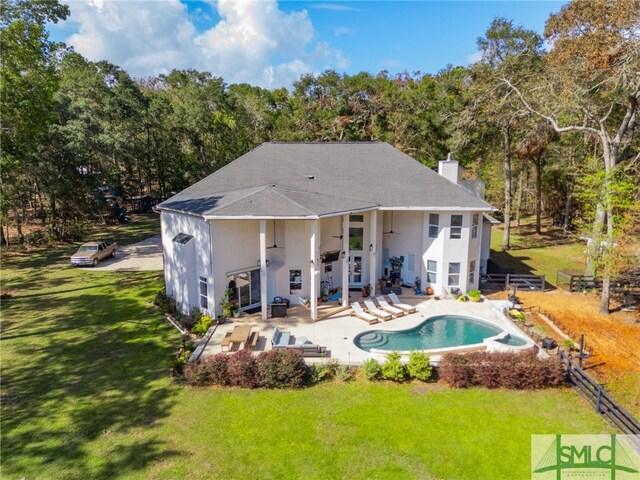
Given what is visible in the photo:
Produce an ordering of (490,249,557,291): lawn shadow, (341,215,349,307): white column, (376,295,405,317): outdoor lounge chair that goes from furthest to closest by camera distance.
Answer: (490,249,557,291): lawn shadow → (341,215,349,307): white column → (376,295,405,317): outdoor lounge chair

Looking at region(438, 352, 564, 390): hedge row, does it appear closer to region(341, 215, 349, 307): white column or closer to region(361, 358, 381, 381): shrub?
region(361, 358, 381, 381): shrub

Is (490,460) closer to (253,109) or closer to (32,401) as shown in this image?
(32,401)

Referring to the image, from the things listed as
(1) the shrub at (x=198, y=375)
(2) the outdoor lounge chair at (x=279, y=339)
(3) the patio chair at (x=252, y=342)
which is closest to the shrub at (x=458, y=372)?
(2) the outdoor lounge chair at (x=279, y=339)

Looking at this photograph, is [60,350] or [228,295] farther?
[228,295]

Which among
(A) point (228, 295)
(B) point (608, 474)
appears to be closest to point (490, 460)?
(B) point (608, 474)

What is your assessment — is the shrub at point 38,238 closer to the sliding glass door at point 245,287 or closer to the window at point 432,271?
the sliding glass door at point 245,287

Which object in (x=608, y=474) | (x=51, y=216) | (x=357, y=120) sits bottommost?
(x=608, y=474)

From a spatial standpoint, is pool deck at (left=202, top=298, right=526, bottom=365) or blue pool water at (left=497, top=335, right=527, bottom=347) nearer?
pool deck at (left=202, top=298, right=526, bottom=365)

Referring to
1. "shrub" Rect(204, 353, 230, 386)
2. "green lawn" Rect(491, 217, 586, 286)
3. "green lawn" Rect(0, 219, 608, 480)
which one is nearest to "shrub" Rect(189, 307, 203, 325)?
"green lawn" Rect(0, 219, 608, 480)
